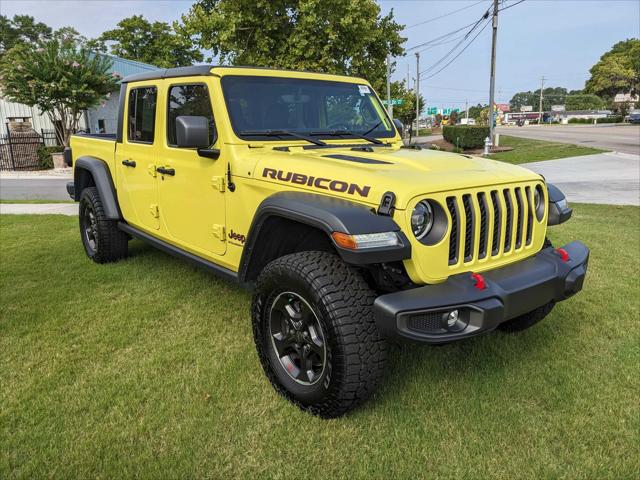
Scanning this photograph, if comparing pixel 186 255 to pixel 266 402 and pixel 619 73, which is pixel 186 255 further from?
pixel 619 73

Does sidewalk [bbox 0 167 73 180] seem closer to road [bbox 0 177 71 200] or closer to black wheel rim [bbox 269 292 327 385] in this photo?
road [bbox 0 177 71 200]

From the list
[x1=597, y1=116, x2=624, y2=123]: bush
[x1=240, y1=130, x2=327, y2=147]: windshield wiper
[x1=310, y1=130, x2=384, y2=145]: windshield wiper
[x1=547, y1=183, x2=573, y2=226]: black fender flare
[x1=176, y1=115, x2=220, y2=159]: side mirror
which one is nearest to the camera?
[x1=176, y1=115, x2=220, y2=159]: side mirror

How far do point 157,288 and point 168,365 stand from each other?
5.09ft

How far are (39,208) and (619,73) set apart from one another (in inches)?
3194

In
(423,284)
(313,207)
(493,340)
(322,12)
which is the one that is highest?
(322,12)

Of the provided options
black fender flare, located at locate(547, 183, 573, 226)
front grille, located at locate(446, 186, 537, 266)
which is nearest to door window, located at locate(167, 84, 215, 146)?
front grille, located at locate(446, 186, 537, 266)

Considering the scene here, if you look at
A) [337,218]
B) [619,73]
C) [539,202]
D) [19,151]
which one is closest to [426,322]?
[337,218]

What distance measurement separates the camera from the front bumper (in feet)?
7.50

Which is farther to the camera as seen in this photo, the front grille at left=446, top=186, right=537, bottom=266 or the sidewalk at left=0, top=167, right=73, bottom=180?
the sidewalk at left=0, top=167, right=73, bottom=180

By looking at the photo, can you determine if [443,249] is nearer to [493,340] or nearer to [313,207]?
[313,207]

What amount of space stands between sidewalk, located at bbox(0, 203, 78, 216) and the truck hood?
684 centimetres

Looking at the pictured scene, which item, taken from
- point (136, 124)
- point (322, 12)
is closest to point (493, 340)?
point (136, 124)

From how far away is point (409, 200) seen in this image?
243 centimetres

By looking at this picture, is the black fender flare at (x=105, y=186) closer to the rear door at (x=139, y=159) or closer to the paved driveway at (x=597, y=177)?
the rear door at (x=139, y=159)
